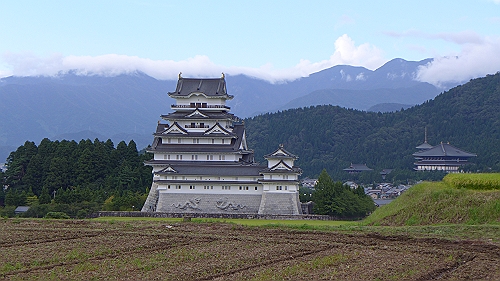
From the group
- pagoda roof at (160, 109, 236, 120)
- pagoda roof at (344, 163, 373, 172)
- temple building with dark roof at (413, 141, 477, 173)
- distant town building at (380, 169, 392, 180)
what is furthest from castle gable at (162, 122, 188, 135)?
pagoda roof at (344, 163, 373, 172)

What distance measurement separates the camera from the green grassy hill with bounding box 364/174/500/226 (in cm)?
3056

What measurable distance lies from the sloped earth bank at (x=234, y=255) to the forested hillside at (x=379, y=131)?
2852 inches

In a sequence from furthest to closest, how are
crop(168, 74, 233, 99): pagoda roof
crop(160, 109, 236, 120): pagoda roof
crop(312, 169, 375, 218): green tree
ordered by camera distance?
crop(168, 74, 233, 99): pagoda roof, crop(160, 109, 236, 120): pagoda roof, crop(312, 169, 375, 218): green tree

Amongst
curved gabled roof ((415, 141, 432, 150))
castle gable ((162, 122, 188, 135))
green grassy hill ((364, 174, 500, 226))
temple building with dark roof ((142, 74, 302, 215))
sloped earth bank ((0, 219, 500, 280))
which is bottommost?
sloped earth bank ((0, 219, 500, 280))

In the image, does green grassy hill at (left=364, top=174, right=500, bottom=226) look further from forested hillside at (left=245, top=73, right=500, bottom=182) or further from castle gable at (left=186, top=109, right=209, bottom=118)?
forested hillside at (left=245, top=73, right=500, bottom=182)

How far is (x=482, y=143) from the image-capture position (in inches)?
3991

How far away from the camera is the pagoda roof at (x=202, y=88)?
58.2 metres

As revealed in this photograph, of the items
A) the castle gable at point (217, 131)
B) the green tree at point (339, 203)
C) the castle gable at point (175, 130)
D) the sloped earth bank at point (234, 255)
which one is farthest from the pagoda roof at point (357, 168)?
the sloped earth bank at point (234, 255)

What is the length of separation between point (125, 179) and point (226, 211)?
10.3 m

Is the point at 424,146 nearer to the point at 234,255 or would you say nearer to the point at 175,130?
the point at 175,130

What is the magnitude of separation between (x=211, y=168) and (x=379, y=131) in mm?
66002

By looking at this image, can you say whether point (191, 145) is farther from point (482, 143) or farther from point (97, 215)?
point (482, 143)

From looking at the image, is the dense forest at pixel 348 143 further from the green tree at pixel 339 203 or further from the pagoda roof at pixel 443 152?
the green tree at pixel 339 203

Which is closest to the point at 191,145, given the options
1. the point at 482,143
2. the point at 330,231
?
the point at 330,231
